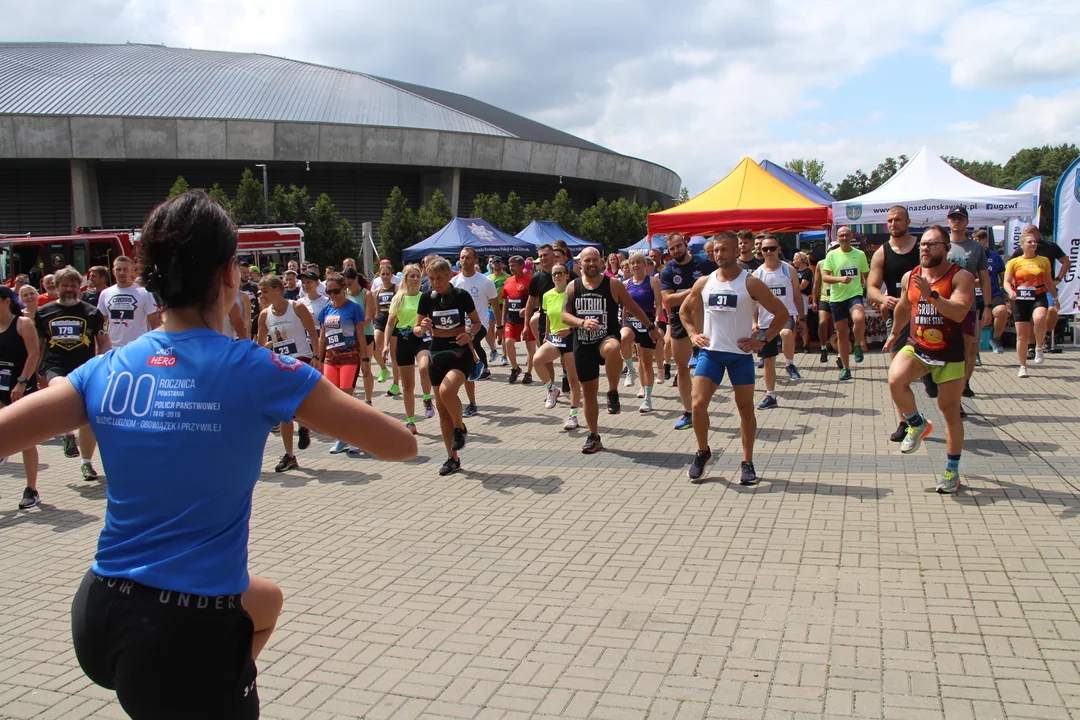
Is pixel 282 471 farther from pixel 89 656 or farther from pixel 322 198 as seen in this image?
pixel 322 198

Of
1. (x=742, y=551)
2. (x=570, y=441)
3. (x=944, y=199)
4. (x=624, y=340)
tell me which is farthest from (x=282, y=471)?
(x=944, y=199)

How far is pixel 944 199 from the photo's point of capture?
47.3 ft

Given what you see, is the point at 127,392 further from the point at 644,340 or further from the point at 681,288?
the point at 644,340

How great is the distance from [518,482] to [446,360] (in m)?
1.38

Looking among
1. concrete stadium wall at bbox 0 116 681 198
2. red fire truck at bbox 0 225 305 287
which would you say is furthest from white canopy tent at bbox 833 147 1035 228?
concrete stadium wall at bbox 0 116 681 198

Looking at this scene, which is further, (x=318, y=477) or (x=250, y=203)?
(x=250, y=203)

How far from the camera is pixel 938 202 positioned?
14.4 m

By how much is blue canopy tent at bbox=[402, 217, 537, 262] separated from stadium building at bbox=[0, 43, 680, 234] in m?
22.2

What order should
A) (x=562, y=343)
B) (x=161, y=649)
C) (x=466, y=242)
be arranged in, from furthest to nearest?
1. (x=466, y=242)
2. (x=562, y=343)
3. (x=161, y=649)

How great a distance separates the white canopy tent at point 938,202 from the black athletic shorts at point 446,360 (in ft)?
29.8

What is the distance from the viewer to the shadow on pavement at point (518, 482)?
23.2 feet

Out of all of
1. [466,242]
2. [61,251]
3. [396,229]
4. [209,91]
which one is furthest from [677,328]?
[209,91]

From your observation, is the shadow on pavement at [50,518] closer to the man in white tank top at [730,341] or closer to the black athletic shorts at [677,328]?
the man in white tank top at [730,341]

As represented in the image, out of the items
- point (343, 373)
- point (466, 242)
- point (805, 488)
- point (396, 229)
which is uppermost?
point (396, 229)
